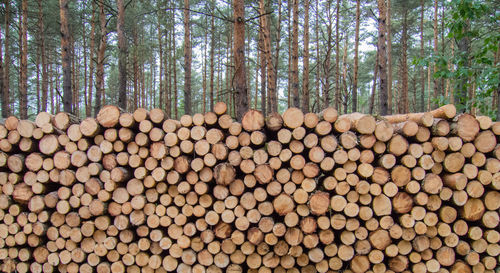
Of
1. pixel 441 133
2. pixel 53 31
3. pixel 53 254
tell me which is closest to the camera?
pixel 441 133

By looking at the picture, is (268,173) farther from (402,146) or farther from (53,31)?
(53,31)

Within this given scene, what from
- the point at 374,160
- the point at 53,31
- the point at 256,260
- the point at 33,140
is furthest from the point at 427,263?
the point at 53,31

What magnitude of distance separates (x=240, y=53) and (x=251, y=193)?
2431 mm

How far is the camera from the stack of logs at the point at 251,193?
9.70ft

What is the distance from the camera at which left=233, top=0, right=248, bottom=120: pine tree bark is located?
461 cm

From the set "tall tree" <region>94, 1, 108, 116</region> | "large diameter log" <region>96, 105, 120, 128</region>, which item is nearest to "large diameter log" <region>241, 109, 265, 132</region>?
"large diameter log" <region>96, 105, 120, 128</region>

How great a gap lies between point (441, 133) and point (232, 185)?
2116 millimetres

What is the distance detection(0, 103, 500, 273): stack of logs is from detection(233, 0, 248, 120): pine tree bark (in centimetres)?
158

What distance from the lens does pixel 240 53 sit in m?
4.67

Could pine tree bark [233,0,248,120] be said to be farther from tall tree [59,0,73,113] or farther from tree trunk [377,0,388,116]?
tall tree [59,0,73,113]

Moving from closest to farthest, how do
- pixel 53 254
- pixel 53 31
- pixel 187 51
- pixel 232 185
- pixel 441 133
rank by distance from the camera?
pixel 441 133
pixel 232 185
pixel 53 254
pixel 187 51
pixel 53 31

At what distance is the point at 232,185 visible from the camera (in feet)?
10.3

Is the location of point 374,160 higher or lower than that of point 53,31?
lower

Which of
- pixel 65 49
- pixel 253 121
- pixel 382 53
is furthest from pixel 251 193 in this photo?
pixel 65 49
